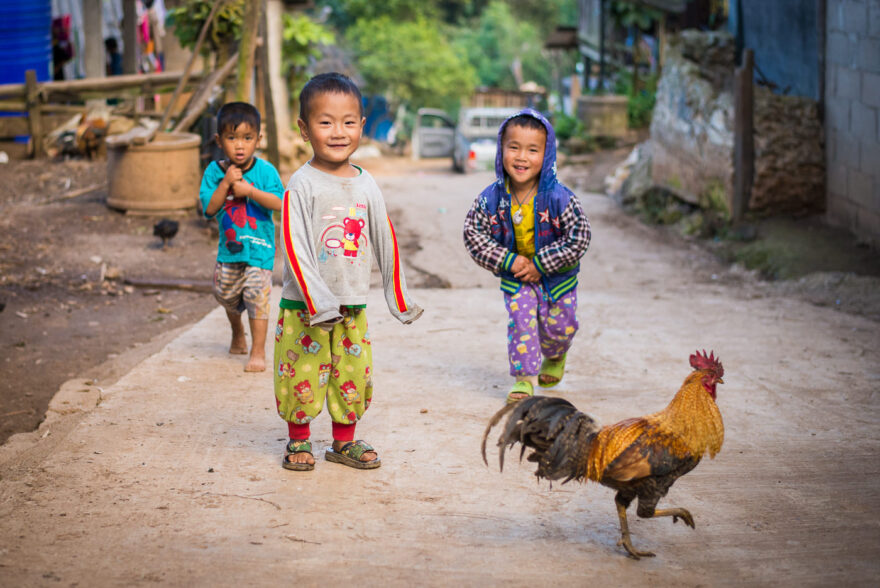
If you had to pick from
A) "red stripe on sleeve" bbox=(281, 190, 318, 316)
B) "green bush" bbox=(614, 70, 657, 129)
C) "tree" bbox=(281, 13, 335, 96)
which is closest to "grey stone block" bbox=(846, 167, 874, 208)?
"red stripe on sleeve" bbox=(281, 190, 318, 316)

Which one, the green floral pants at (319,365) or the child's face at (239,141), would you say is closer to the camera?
the green floral pants at (319,365)

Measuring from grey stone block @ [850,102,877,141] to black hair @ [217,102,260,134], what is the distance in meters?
5.81

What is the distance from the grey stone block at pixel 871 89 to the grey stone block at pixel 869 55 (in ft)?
0.20

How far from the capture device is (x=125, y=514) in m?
3.26

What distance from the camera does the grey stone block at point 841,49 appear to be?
8414mm

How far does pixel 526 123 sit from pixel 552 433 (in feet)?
6.39

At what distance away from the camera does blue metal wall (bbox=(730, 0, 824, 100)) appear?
980 centimetres

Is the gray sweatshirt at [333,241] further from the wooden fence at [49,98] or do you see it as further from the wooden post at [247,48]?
the wooden fence at [49,98]

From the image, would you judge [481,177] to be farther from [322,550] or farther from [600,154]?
[322,550]

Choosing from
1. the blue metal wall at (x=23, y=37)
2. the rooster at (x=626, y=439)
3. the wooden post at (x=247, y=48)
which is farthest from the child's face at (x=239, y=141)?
the blue metal wall at (x=23, y=37)

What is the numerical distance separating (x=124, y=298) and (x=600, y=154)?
11896 mm

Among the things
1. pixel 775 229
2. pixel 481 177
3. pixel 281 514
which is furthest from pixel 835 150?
pixel 481 177

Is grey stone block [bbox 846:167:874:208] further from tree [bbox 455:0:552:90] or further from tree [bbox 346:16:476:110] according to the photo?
tree [bbox 455:0:552:90]

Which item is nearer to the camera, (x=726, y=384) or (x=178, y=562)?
(x=178, y=562)
